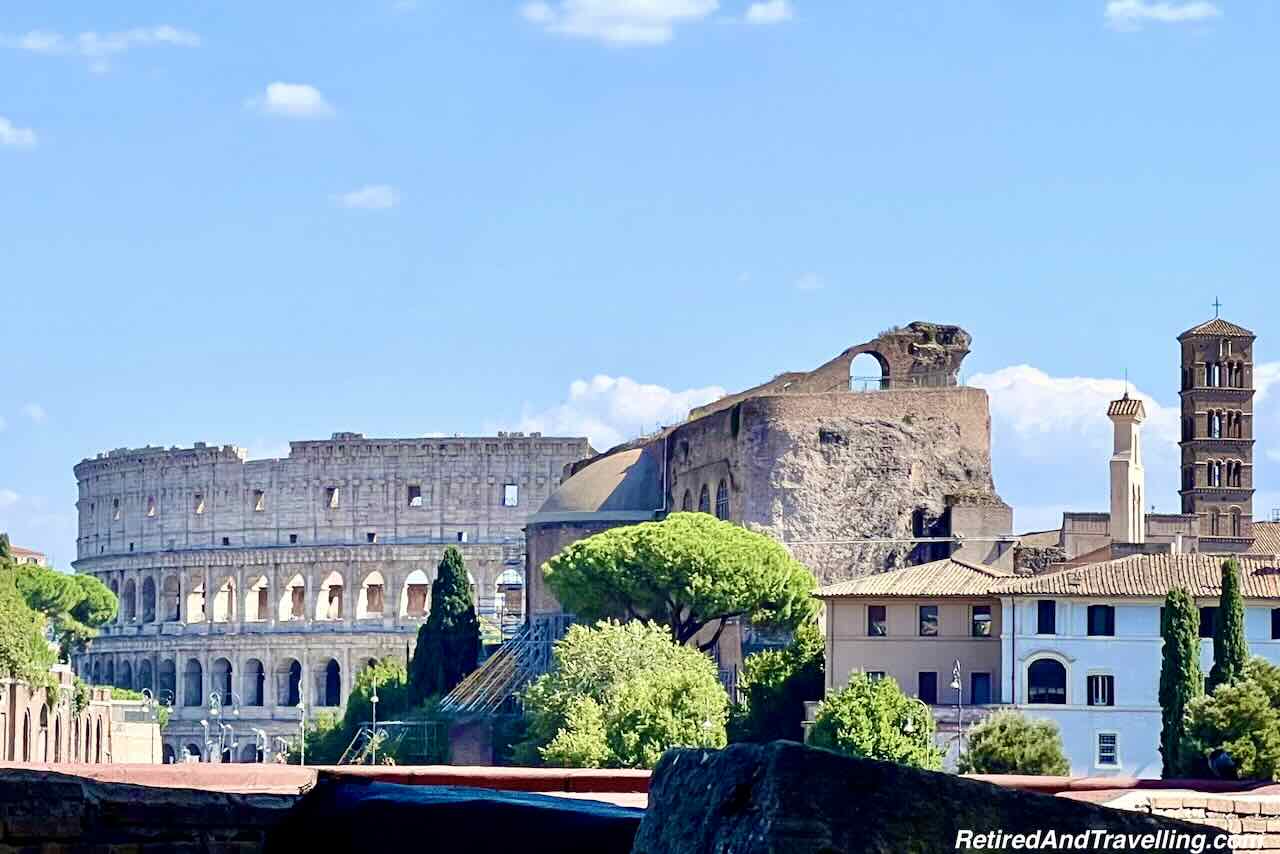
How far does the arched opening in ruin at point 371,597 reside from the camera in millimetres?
125375

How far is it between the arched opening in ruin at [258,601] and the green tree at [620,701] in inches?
2231

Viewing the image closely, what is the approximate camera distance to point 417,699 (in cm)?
8394

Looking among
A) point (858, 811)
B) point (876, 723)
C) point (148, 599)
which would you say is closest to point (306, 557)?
point (148, 599)

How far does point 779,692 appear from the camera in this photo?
64.0 meters

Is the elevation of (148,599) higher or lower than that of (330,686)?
higher

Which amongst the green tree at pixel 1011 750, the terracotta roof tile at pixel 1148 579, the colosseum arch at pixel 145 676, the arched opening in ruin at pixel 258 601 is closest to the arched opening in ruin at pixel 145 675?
the colosseum arch at pixel 145 676

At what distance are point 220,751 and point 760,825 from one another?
359 ft

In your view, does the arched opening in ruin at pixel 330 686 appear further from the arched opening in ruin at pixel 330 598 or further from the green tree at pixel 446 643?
the green tree at pixel 446 643

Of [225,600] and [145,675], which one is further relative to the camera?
[145,675]

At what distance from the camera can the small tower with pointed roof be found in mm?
72688

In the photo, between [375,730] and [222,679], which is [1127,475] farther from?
[222,679]

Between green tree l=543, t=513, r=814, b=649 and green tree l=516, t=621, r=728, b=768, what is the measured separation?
2325 millimetres

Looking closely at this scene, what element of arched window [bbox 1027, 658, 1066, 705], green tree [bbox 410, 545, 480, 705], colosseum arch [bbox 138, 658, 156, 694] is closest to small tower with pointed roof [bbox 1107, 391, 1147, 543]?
arched window [bbox 1027, 658, 1066, 705]

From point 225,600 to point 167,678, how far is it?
14.9 feet
